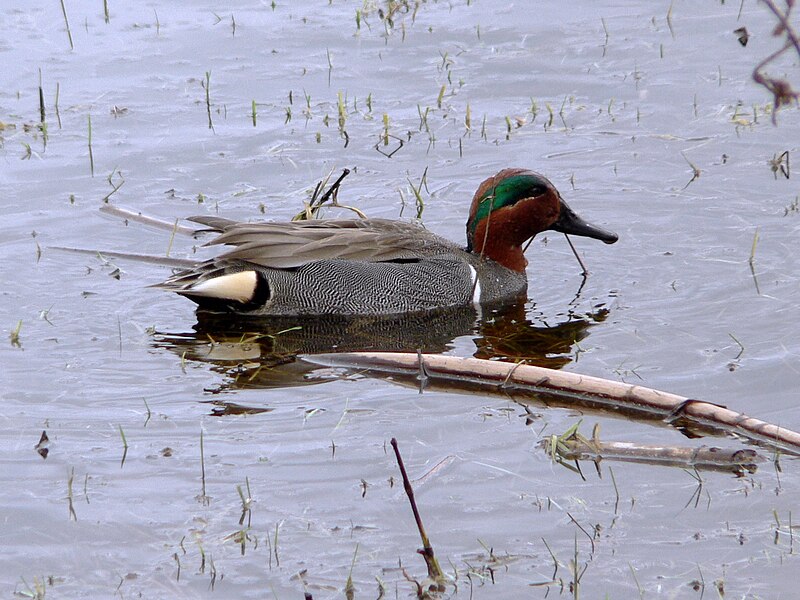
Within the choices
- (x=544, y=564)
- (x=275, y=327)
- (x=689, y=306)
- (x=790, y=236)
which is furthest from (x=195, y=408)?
(x=790, y=236)

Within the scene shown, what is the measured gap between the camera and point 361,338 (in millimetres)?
7047

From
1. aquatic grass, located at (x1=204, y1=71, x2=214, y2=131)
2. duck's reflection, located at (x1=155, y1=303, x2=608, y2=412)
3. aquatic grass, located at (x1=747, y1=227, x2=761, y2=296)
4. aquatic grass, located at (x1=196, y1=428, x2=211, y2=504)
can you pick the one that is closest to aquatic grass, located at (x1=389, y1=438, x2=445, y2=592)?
aquatic grass, located at (x1=196, y1=428, x2=211, y2=504)

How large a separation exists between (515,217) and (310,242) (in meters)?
1.33

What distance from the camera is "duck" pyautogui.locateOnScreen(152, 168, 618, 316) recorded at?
7176 millimetres

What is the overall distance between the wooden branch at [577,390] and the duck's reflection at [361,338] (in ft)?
1.31

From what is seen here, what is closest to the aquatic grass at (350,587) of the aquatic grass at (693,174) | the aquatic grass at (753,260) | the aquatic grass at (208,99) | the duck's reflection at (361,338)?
the duck's reflection at (361,338)

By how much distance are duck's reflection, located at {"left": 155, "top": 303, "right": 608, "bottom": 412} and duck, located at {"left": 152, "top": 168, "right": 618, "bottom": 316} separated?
0.09 m

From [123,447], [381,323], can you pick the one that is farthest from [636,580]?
[381,323]

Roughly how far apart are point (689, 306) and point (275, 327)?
92.6 inches

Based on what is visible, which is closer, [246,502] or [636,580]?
[636,580]

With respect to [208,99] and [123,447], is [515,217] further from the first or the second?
[208,99]

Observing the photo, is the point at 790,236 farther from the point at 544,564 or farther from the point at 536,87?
the point at 544,564

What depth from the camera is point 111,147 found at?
30.8 ft

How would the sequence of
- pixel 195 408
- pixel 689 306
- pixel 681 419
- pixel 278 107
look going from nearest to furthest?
pixel 681 419 → pixel 195 408 → pixel 689 306 → pixel 278 107
